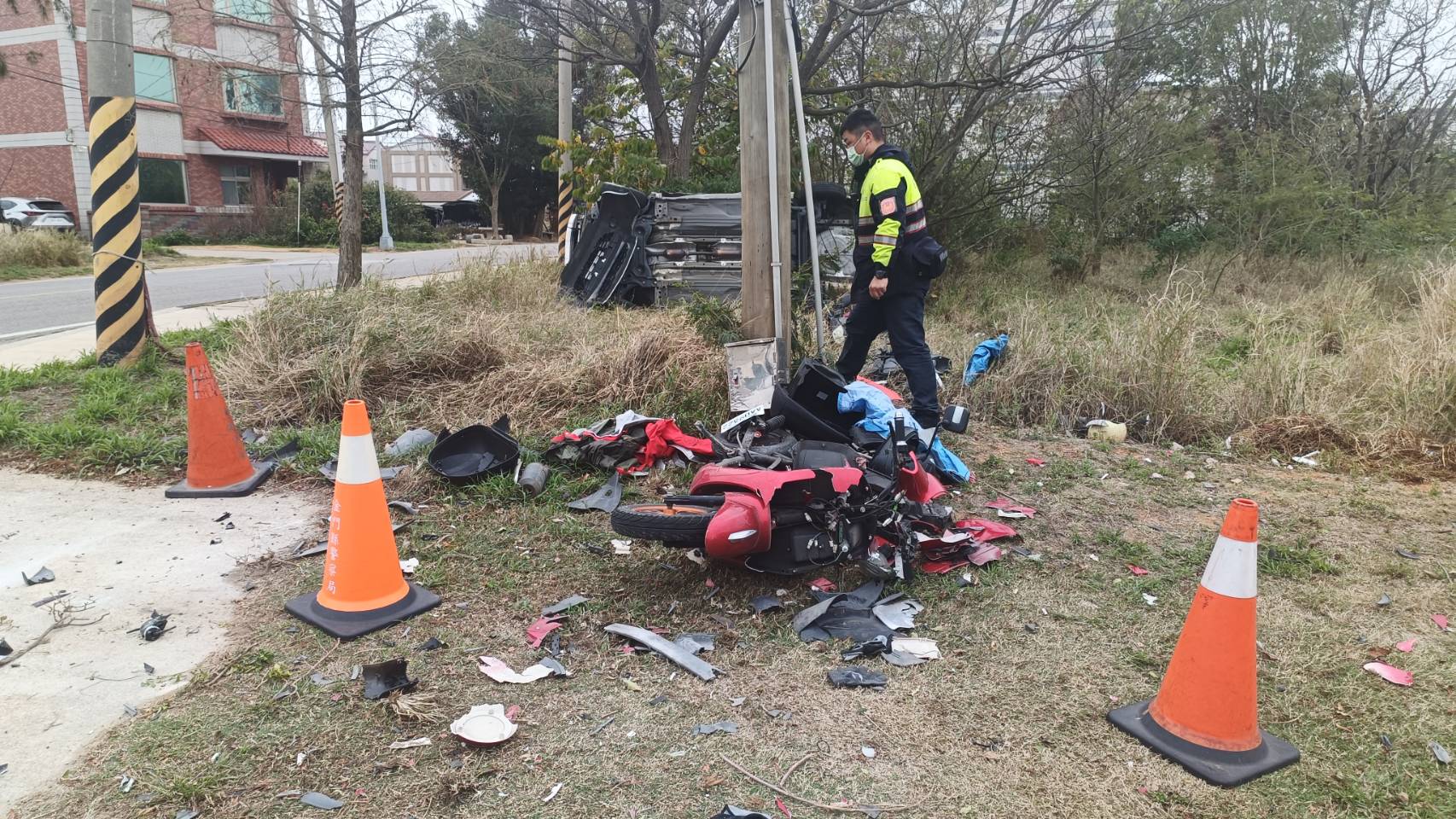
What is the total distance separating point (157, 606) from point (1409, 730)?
167 inches

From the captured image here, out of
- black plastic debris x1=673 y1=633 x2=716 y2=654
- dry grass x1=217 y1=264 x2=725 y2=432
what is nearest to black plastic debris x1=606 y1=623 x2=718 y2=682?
black plastic debris x1=673 y1=633 x2=716 y2=654

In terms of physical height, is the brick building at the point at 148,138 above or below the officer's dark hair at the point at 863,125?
above

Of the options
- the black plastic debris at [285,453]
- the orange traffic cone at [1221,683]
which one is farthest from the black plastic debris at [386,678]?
the black plastic debris at [285,453]

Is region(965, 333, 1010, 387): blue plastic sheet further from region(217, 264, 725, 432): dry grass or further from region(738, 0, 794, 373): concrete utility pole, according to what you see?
region(217, 264, 725, 432): dry grass

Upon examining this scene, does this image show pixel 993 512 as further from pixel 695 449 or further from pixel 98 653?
pixel 98 653

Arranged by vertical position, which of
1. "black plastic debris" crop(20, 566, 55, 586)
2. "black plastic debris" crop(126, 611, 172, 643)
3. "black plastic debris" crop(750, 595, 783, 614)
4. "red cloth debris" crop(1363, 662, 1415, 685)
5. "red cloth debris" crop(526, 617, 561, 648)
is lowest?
"red cloth debris" crop(1363, 662, 1415, 685)

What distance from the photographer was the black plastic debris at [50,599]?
10.5ft

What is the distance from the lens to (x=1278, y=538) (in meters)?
4.07

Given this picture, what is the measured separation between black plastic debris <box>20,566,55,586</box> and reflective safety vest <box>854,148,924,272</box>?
430cm

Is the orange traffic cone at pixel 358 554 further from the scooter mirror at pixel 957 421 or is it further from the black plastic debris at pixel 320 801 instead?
the scooter mirror at pixel 957 421

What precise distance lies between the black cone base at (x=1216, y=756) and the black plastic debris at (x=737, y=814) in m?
1.16

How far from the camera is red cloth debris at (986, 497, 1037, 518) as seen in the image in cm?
434

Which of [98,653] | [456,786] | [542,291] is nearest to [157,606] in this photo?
[98,653]

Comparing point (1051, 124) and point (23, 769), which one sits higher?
point (1051, 124)
